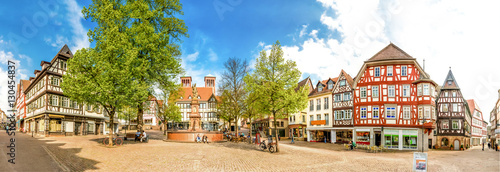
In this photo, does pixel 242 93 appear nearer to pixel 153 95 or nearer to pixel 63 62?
pixel 153 95

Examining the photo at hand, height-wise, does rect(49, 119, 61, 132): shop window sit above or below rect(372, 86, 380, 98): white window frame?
below

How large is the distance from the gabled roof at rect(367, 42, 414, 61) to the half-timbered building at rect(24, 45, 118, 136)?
3812 cm

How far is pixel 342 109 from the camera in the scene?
44906 millimetres

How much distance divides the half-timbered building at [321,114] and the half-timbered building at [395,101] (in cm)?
655

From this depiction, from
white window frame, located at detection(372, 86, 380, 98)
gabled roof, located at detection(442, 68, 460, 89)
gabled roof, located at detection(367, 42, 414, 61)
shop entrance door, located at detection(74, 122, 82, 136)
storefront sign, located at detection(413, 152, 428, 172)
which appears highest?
gabled roof, located at detection(367, 42, 414, 61)

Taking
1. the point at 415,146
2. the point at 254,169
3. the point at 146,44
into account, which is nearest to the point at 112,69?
the point at 146,44

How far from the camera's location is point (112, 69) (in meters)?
22.6

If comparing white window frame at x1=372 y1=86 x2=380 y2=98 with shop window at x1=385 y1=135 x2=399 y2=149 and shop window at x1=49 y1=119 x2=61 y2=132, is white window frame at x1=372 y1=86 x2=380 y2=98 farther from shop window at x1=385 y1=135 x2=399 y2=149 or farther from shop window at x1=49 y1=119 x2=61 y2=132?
shop window at x1=49 y1=119 x2=61 y2=132

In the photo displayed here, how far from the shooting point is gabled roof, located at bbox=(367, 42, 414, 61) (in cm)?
4025

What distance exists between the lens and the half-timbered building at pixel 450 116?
51.4 metres

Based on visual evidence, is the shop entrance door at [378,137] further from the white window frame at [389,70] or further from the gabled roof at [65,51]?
the gabled roof at [65,51]

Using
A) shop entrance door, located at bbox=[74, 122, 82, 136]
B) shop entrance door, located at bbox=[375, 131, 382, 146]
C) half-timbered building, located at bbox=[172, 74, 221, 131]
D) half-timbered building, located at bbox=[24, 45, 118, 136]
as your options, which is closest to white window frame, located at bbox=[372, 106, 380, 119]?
shop entrance door, located at bbox=[375, 131, 382, 146]

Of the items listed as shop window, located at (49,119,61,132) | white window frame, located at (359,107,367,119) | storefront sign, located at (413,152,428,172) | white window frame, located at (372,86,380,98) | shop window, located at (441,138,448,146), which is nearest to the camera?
storefront sign, located at (413,152,428,172)

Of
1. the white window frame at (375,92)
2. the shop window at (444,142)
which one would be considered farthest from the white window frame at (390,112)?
the shop window at (444,142)
